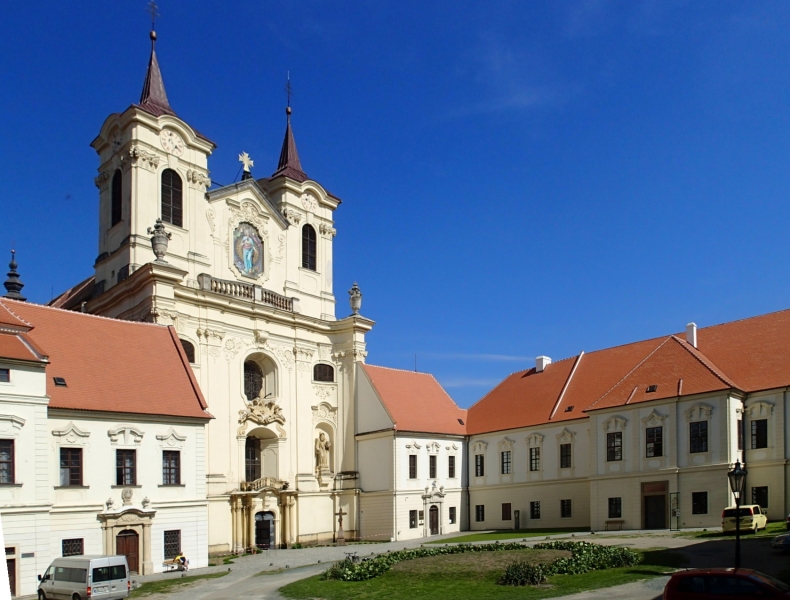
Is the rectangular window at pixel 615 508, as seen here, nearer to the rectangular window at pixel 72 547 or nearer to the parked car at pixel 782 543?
the parked car at pixel 782 543

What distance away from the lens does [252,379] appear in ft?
160

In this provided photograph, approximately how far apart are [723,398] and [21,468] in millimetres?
30740

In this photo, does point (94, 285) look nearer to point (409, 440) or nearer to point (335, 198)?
point (335, 198)

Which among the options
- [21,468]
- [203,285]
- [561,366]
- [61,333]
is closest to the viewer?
[21,468]

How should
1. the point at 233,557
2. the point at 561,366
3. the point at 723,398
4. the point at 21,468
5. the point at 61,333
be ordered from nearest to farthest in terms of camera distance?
1. the point at 21,468
2. the point at 61,333
3. the point at 723,398
4. the point at 233,557
5. the point at 561,366

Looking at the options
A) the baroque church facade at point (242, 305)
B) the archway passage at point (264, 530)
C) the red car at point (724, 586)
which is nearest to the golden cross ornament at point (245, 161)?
the baroque church facade at point (242, 305)

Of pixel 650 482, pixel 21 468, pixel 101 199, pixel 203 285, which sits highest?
pixel 101 199

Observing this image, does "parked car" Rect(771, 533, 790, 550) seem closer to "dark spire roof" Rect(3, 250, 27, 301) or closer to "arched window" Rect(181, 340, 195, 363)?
"arched window" Rect(181, 340, 195, 363)

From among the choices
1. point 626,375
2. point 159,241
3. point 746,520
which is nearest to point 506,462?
point 626,375

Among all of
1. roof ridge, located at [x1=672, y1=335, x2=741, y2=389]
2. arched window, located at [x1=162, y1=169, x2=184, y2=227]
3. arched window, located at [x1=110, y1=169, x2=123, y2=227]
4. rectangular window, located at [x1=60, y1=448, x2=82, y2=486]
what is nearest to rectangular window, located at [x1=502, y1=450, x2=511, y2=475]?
roof ridge, located at [x1=672, y1=335, x2=741, y2=389]

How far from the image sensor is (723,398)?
129ft

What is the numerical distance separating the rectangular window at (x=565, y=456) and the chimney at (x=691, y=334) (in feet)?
30.0

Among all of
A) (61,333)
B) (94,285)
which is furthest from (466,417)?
(61,333)

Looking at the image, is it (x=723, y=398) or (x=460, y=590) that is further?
(x=723, y=398)
